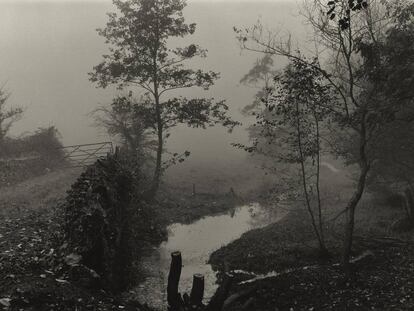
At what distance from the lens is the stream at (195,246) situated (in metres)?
15.0

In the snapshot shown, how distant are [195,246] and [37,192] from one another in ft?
31.6

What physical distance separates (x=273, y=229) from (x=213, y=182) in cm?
1883

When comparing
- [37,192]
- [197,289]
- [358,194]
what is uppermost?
[358,194]

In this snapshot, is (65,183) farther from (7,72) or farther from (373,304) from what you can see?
(7,72)

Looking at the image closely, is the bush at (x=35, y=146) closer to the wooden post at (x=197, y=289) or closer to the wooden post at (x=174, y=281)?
the wooden post at (x=174, y=281)

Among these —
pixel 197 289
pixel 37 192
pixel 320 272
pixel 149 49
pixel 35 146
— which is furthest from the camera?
pixel 35 146

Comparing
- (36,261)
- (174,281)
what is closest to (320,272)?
(174,281)

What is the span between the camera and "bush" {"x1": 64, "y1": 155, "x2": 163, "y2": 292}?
12.6 m

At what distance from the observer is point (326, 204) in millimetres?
31469

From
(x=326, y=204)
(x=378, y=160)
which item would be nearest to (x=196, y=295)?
(x=378, y=160)

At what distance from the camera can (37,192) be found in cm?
2370

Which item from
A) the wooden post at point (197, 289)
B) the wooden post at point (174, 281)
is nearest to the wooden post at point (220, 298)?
the wooden post at point (197, 289)

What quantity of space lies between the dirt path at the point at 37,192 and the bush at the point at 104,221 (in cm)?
487

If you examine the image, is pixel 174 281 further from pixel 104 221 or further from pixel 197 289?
pixel 104 221
